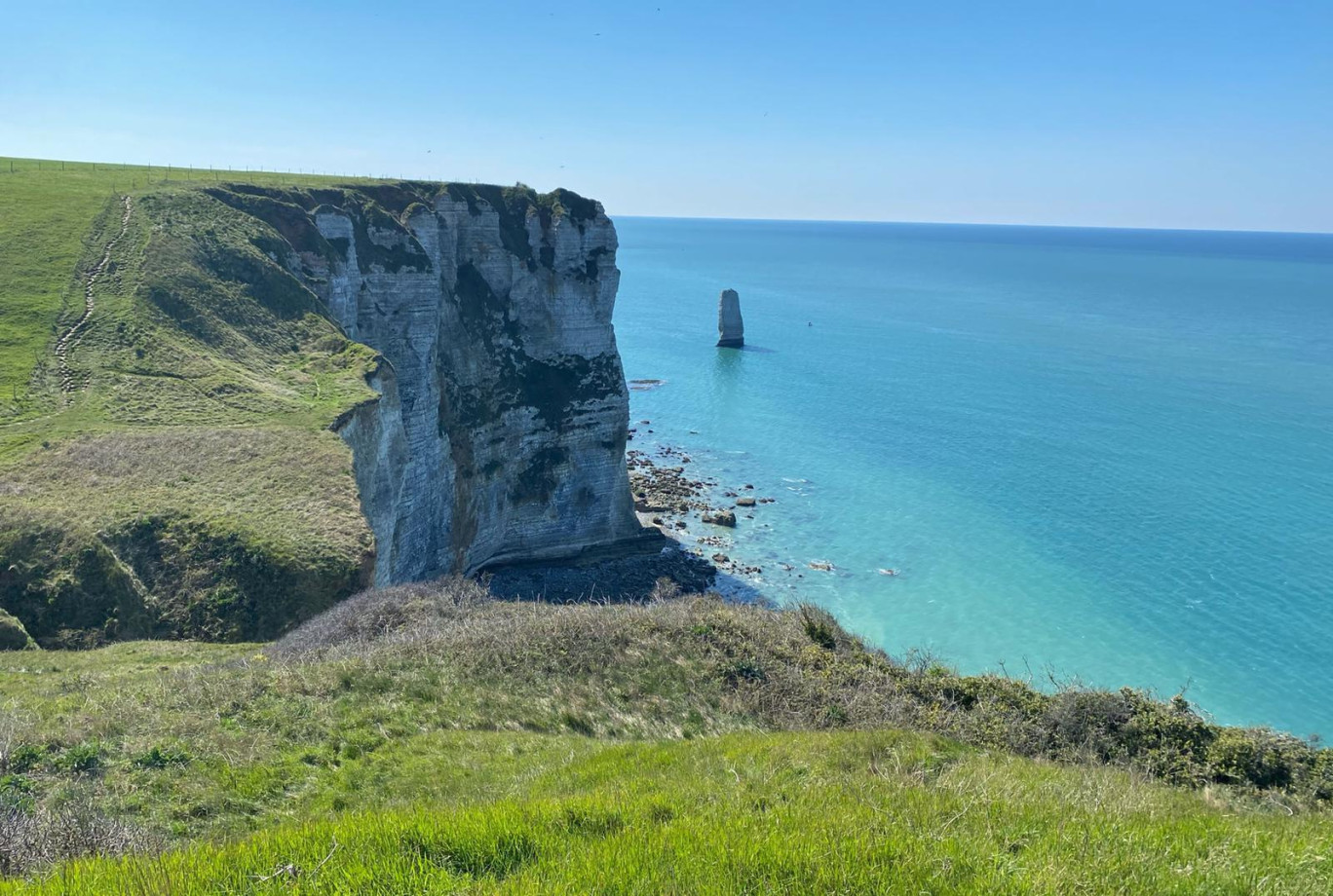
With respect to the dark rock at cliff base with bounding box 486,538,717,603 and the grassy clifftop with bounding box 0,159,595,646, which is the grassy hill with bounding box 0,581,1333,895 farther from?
the dark rock at cliff base with bounding box 486,538,717,603

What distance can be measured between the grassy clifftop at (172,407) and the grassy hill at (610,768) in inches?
114

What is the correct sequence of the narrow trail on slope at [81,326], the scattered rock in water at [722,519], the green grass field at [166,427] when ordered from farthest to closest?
the scattered rock in water at [722,519] < the narrow trail on slope at [81,326] < the green grass field at [166,427]

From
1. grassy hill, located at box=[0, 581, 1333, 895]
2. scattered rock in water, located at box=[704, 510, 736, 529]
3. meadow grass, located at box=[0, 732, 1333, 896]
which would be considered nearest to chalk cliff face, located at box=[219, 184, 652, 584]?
scattered rock in water, located at box=[704, 510, 736, 529]

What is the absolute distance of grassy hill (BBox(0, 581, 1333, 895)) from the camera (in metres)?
6.43

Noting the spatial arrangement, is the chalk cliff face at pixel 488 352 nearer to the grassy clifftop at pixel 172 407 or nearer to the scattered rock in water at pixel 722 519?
the grassy clifftop at pixel 172 407

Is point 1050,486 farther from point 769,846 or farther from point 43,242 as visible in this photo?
point 43,242

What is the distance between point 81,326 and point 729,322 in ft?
290

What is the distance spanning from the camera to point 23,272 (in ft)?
117

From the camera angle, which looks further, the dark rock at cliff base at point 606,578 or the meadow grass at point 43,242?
the dark rock at cliff base at point 606,578

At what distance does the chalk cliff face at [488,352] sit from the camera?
140 feet

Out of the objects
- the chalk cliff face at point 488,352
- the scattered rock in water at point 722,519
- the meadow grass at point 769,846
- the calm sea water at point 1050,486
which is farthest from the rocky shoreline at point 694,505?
the meadow grass at point 769,846

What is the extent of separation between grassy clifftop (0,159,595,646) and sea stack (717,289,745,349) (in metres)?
65.9

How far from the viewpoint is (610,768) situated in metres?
10.6

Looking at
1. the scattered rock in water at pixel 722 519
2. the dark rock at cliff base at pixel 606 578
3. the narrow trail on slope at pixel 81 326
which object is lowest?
the dark rock at cliff base at pixel 606 578
